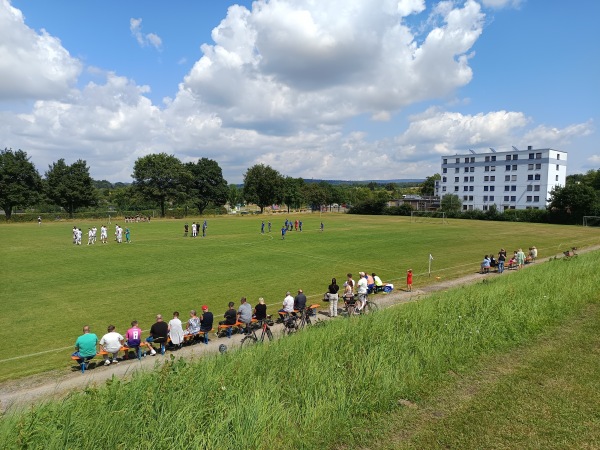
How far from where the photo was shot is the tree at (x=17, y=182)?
69500 mm

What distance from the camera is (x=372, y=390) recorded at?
23.6 feet

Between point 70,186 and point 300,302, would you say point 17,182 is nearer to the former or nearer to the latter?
point 70,186

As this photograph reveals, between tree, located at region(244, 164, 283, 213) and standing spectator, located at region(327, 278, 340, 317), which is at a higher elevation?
tree, located at region(244, 164, 283, 213)

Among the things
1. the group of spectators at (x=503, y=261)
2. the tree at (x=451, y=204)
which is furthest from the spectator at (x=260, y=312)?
the tree at (x=451, y=204)

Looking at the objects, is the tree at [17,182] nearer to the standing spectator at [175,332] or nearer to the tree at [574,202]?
the standing spectator at [175,332]

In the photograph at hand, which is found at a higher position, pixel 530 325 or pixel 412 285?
pixel 530 325

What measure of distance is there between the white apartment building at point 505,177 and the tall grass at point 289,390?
95985 millimetres

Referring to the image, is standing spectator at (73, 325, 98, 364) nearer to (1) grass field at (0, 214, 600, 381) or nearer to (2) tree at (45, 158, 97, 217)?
(1) grass field at (0, 214, 600, 381)

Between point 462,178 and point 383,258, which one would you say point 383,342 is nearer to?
point 383,258

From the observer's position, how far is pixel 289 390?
22.4 feet

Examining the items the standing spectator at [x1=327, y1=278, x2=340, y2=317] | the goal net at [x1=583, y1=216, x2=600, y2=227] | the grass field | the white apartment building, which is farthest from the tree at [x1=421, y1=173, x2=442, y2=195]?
the standing spectator at [x1=327, y1=278, x2=340, y2=317]

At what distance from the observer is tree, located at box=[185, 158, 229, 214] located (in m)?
99.2

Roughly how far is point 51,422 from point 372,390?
5.15 meters

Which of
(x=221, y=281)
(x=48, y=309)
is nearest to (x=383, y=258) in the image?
(x=221, y=281)
